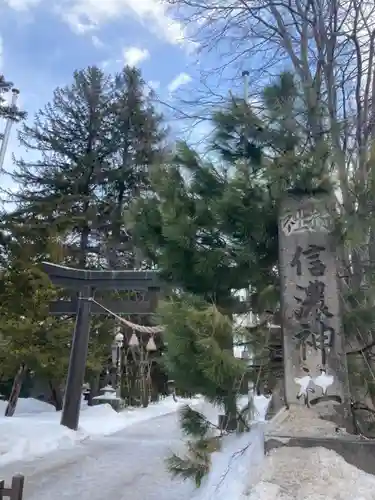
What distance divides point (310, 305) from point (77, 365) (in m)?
7.25

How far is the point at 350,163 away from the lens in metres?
4.91

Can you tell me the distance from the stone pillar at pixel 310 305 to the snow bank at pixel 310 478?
1.85 feet

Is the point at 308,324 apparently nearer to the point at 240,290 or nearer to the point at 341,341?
the point at 341,341

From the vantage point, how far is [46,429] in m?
9.05

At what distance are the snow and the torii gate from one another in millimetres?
554

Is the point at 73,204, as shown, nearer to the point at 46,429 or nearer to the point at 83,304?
the point at 83,304

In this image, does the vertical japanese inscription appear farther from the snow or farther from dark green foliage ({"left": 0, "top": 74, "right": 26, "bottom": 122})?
dark green foliage ({"left": 0, "top": 74, "right": 26, "bottom": 122})

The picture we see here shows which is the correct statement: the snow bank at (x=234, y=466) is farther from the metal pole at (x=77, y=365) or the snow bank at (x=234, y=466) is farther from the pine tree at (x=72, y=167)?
the pine tree at (x=72, y=167)

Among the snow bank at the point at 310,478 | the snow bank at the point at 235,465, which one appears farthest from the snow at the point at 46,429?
the snow bank at the point at 310,478

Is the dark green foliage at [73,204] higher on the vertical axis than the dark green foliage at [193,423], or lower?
higher

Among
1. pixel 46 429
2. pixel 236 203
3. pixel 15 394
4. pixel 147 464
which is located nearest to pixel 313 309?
pixel 236 203

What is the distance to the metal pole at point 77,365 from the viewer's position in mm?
9703

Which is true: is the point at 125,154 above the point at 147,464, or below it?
above

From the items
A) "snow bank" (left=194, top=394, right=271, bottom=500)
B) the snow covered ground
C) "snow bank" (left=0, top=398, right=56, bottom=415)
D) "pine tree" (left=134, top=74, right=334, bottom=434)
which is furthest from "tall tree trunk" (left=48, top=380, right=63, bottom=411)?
"pine tree" (left=134, top=74, right=334, bottom=434)
